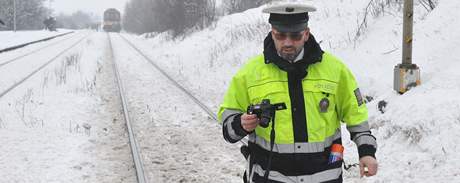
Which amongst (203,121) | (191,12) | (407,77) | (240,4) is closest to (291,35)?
(407,77)

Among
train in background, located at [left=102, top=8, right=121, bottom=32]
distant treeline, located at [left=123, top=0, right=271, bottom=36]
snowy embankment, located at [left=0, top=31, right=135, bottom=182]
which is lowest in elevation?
snowy embankment, located at [left=0, top=31, right=135, bottom=182]

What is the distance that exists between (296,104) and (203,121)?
669cm

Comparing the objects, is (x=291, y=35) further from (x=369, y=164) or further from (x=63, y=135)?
(x=63, y=135)

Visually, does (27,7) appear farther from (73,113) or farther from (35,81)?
(73,113)

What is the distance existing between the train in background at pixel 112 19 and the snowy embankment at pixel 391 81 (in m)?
69.6

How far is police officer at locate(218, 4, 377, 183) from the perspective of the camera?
255 cm

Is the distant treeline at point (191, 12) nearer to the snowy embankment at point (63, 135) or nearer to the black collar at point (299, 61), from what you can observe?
the snowy embankment at point (63, 135)

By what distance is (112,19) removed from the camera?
83.7 m

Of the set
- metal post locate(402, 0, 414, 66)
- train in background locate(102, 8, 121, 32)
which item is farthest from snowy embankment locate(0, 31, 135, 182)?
train in background locate(102, 8, 121, 32)

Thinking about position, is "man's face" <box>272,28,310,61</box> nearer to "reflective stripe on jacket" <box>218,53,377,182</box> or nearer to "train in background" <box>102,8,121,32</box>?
"reflective stripe on jacket" <box>218,53,377,182</box>

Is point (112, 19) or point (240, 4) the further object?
point (112, 19)

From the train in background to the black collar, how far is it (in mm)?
82852

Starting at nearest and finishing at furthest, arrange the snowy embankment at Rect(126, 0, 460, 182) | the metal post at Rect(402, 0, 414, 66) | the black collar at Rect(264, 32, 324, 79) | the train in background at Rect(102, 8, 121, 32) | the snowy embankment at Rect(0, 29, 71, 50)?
the black collar at Rect(264, 32, 324, 79) → the snowy embankment at Rect(126, 0, 460, 182) → the metal post at Rect(402, 0, 414, 66) → the snowy embankment at Rect(0, 29, 71, 50) → the train in background at Rect(102, 8, 121, 32)

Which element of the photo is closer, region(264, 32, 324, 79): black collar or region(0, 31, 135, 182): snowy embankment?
region(264, 32, 324, 79): black collar
